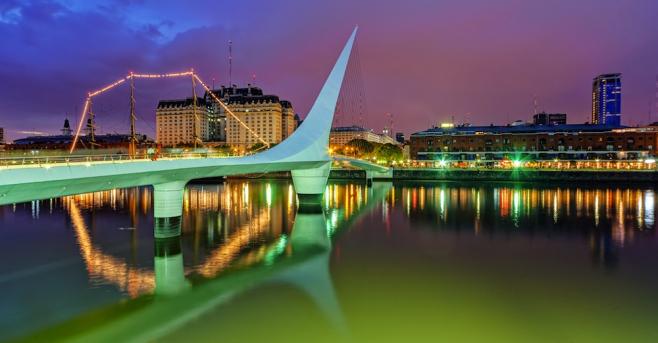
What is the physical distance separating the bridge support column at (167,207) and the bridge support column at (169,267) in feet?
1.23

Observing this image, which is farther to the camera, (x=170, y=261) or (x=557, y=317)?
(x=170, y=261)

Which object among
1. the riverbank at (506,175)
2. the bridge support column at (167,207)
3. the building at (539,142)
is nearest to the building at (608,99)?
the building at (539,142)

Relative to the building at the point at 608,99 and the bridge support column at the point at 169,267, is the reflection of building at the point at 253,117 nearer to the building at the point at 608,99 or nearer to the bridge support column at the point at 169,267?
the bridge support column at the point at 169,267

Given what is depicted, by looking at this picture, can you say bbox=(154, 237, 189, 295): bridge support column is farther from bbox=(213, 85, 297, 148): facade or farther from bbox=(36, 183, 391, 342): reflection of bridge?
bbox=(213, 85, 297, 148): facade

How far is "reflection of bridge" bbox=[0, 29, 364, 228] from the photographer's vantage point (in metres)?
10.8

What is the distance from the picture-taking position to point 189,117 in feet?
331

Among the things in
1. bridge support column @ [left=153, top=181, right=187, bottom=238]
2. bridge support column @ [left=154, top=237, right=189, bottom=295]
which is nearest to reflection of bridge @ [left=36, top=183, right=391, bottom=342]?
bridge support column @ [left=154, top=237, right=189, bottom=295]

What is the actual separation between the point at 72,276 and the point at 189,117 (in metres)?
92.0

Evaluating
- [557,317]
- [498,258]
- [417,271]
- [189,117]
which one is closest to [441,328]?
[557,317]

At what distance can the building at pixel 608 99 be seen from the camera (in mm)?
142125

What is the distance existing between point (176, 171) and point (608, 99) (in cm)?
16578

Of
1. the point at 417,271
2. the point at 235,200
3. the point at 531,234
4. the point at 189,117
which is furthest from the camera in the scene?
the point at 189,117

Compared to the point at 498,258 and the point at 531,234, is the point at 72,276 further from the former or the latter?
the point at 531,234

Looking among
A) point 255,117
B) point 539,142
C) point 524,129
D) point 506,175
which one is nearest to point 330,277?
point 506,175
